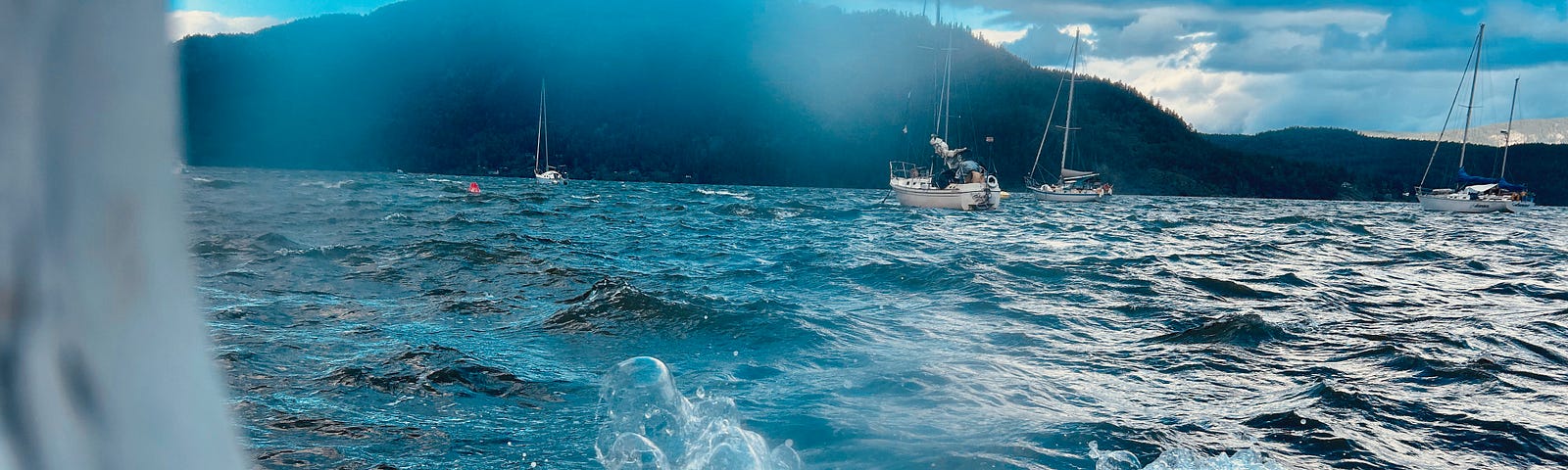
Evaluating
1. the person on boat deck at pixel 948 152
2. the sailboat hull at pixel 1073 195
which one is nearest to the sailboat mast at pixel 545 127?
the sailboat hull at pixel 1073 195

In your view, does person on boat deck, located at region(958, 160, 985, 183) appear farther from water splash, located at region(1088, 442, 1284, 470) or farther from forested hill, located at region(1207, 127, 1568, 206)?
forested hill, located at region(1207, 127, 1568, 206)

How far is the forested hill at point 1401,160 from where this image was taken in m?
99.1

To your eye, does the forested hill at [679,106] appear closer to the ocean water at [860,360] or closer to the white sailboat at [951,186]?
the white sailboat at [951,186]

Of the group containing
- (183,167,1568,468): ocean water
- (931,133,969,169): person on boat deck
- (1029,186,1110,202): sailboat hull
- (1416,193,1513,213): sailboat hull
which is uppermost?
(931,133,969,169): person on boat deck

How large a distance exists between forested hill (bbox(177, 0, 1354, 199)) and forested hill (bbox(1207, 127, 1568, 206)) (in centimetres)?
612


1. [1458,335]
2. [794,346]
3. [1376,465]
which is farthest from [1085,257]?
[1376,465]

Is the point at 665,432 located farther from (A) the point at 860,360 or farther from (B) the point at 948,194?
(B) the point at 948,194

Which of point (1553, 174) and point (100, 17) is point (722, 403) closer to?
point (100, 17)

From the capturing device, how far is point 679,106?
13612 cm

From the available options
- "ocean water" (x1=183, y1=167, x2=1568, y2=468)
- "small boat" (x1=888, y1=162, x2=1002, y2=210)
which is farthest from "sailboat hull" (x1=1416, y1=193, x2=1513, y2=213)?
"ocean water" (x1=183, y1=167, x2=1568, y2=468)

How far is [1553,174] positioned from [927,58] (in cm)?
7431

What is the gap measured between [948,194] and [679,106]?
103 m

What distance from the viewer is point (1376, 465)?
4492 mm

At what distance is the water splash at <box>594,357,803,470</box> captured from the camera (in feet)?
13.9
